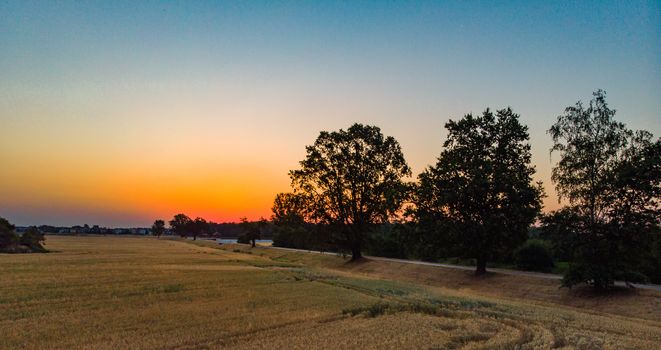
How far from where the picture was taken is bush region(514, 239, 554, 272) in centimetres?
4847

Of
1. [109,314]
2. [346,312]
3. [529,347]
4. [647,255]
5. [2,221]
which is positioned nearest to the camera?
[529,347]

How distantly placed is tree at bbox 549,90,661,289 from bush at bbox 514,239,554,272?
50.6 ft

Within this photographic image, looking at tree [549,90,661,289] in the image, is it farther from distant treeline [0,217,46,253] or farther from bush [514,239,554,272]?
distant treeline [0,217,46,253]

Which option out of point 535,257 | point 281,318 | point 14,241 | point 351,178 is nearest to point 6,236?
point 14,241

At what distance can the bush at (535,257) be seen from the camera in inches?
1908

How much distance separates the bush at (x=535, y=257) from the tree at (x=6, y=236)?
82.5 m

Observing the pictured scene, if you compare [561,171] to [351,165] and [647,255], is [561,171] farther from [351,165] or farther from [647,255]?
[351,165]

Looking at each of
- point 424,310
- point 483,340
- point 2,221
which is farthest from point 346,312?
point 2,221

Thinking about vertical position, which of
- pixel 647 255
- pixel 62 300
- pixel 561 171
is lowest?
pixel 62 300

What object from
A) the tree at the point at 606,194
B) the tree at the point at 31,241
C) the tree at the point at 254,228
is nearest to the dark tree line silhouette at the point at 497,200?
the tree at the point at 606,194

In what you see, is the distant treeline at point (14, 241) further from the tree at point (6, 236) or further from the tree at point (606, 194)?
the tree at point (606, 194)

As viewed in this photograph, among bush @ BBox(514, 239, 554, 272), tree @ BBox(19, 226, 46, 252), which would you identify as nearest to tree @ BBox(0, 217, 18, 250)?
tree @ BBox(19, 226, 46, 252)

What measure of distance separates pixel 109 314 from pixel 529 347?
16605mm

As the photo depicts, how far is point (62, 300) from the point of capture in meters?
22.0
